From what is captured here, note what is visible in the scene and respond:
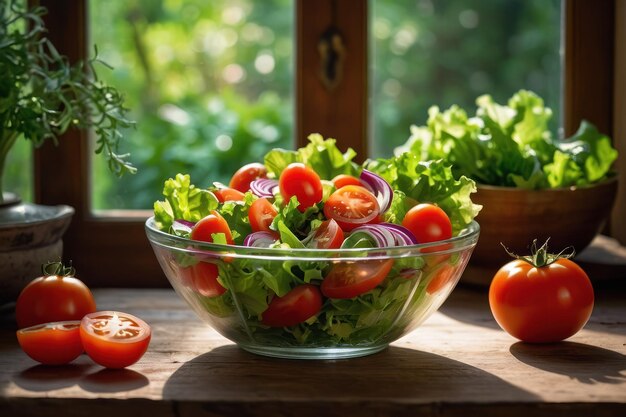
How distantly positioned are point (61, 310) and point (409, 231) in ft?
1.75

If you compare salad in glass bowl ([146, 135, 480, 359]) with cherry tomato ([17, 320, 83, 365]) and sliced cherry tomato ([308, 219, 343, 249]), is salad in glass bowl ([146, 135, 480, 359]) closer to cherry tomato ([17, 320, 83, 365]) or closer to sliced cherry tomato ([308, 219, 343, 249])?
sliced cherry tomato ([308, 219, 343, 249])

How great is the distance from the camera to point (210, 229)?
4.10ft

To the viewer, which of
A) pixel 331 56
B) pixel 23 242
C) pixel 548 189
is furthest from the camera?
pixel 331 56

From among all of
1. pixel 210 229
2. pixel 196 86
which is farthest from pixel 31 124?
pixel 196 86

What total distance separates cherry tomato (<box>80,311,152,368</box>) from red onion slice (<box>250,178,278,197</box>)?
10.7 inches

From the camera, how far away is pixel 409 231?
1270 mm

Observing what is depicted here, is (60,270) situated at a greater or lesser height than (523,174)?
lesser

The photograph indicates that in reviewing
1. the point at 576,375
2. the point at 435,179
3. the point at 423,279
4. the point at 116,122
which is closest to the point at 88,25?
the point at 116,122

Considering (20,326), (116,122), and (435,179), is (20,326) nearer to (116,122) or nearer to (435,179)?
(116,122)

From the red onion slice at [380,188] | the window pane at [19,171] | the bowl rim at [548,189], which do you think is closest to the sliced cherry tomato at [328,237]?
the red onion slice at [380,188]

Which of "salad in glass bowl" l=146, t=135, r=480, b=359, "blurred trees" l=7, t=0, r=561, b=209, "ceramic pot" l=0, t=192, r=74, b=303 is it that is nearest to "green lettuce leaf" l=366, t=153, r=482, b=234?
"salad in glass bowl" l=146, t=135, r=480, b=359

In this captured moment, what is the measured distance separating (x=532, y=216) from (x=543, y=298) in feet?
1.03

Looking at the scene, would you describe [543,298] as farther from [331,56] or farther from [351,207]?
[331,56]

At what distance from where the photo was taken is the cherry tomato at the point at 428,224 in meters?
1.28
